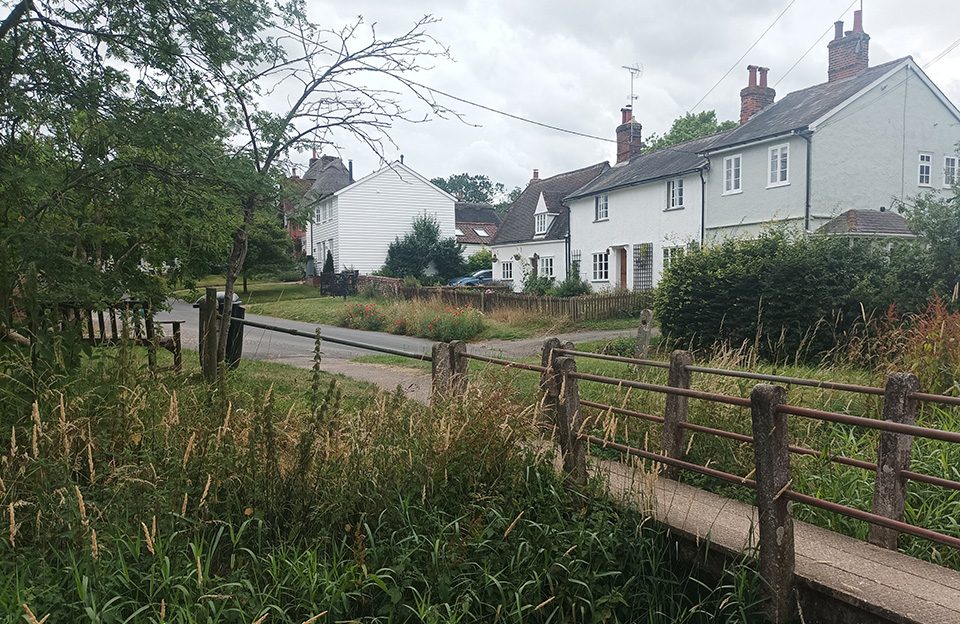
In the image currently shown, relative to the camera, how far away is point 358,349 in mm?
16125

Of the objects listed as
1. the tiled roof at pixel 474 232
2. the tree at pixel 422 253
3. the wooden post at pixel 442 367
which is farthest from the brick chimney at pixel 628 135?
the wooden post at pixel 442 367

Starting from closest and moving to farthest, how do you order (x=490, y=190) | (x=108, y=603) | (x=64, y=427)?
(x=108, y=603)
(x=64, y=427)
(x=490, y=190)

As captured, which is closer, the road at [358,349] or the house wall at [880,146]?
the road at [358,349]

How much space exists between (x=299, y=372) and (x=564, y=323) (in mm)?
10849

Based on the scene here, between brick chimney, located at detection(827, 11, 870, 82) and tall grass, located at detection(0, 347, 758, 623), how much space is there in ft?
86.2

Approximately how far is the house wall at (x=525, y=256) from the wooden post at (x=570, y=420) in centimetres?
2956

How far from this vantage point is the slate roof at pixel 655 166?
26297mm

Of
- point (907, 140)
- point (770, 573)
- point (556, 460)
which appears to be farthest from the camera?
point (907, 140)

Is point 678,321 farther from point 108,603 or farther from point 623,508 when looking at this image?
point 108,603

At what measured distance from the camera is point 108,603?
118 inches

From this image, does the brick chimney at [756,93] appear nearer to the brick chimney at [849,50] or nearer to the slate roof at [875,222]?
the brick chimney at [849,50]

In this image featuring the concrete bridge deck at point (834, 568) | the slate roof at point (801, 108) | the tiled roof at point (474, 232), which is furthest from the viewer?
the tiled roof at point (474, 232)

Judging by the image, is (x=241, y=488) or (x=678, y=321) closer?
(x=241, y=488)

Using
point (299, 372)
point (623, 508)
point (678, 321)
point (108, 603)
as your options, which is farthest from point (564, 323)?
point (108, 603)
